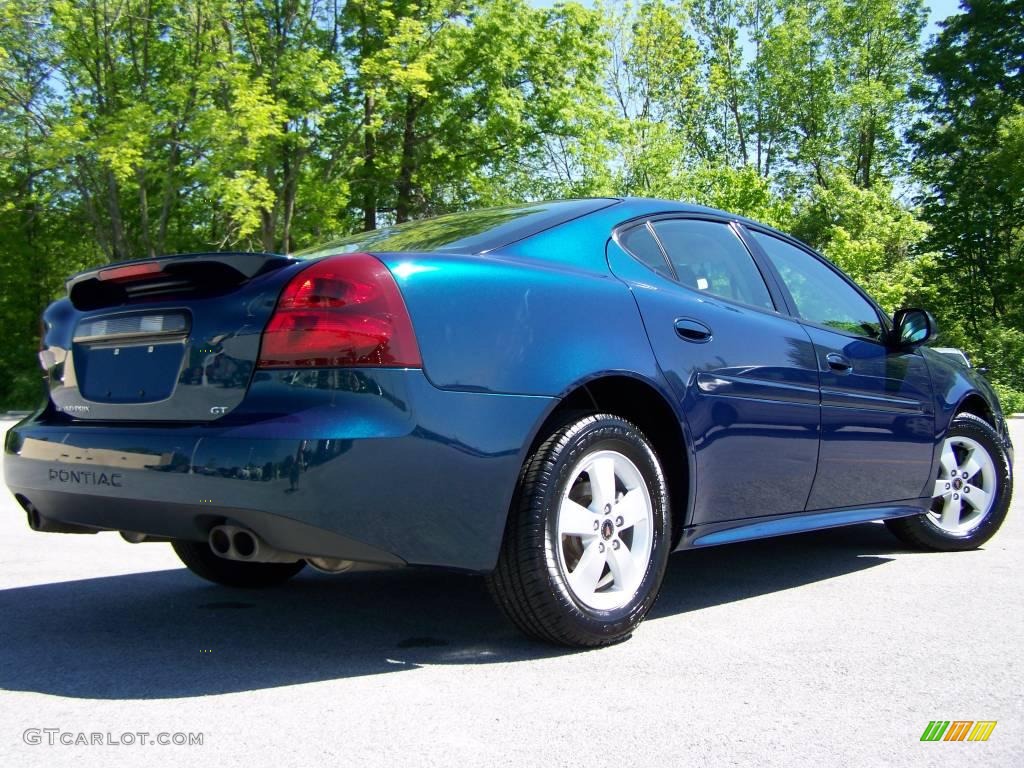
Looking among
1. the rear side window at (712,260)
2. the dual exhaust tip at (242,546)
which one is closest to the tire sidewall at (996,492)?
the rear side window at (712,260)

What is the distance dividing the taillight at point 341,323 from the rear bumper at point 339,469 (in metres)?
0.04

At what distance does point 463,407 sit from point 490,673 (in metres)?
0.78

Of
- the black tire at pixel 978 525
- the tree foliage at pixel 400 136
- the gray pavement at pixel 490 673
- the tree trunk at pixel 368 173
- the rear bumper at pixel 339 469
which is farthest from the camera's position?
the tree trunk at pixel 368 173

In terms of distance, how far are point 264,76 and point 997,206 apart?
25.9 meters

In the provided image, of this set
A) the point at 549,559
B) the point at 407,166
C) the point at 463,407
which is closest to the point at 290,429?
the point at 463,407

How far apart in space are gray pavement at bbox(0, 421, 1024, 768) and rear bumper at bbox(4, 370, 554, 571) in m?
0.42

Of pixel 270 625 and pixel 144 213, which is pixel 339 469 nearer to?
pixel 270 625

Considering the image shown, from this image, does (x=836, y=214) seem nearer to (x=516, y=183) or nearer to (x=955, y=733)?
(x=516, y=183)

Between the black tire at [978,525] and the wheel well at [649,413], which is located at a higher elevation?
the wheel well at [649,413]

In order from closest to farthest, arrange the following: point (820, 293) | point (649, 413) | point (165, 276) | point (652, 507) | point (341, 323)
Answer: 1. point (341, 323)
2. point (165, 276)
3. point (652, 507)
4. point (649, 413)
5. point (820, 293)

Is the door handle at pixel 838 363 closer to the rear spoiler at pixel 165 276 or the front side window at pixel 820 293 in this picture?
→ the front side window at pixel 820 293

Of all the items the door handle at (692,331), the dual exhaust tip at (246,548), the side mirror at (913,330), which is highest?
the door handle at (692,331)

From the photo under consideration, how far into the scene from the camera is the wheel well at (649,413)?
343 centimetres

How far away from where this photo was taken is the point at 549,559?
10.3 feet
